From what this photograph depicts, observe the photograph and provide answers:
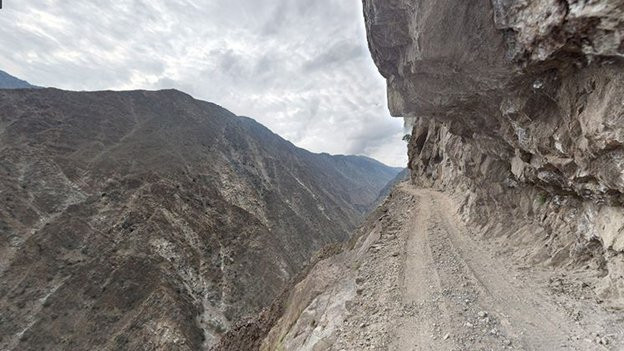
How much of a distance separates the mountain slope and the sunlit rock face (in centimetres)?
4077

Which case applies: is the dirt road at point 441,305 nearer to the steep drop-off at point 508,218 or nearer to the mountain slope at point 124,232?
the steep drop-off at point 508,218

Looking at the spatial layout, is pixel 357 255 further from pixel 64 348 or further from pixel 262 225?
pixel 262 225

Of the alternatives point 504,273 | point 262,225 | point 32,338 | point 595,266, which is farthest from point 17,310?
point 595,266

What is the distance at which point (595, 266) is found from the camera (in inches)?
423

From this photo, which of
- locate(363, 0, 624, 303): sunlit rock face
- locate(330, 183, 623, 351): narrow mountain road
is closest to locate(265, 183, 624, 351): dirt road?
locate(330, 183, 623, 351): narrow mountain road

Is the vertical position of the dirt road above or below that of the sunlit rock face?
below

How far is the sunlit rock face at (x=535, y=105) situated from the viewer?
9102 millimetres

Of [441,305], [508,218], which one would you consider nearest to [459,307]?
[441,305]

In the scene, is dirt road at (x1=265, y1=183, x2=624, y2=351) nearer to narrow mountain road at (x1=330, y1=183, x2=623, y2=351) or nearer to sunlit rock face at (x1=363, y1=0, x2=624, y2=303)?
narrow mountain road at (x1=330, y1=183, x2=623, y2=351)

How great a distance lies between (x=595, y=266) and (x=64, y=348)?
4952 cm

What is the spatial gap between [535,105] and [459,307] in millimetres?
8650

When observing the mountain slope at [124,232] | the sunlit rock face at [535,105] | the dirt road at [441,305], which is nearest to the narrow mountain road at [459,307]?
the dirt road at [441,305]

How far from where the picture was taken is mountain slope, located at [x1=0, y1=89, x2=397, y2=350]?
4062 cm

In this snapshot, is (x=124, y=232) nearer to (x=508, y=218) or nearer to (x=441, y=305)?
(x=441, y=305)
